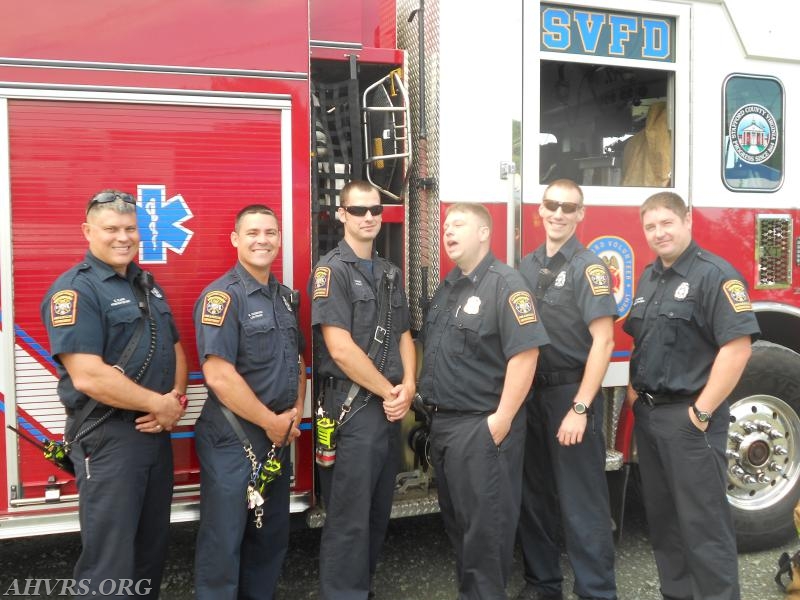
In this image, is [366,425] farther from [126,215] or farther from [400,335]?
[126,215]

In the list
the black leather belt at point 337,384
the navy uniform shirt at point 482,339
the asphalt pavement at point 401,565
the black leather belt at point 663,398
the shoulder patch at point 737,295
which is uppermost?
the shoulder patch at point 737,295

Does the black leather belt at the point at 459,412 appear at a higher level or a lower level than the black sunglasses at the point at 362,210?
lower

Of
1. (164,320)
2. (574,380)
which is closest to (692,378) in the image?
(574,380)

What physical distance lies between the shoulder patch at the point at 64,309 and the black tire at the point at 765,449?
309 cm

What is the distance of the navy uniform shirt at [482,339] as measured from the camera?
107 inches

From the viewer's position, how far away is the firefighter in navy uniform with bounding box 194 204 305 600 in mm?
2613

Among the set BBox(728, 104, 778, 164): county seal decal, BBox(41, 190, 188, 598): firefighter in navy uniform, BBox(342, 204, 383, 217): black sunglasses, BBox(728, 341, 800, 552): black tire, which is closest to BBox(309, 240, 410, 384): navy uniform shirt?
BBox(342, 204, 383, 217): black sunglasses

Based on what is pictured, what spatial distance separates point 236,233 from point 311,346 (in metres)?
0.62

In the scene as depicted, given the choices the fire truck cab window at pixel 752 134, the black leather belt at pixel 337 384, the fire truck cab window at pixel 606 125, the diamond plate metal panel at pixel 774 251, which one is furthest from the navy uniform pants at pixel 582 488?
the fire truck cab window at pixel 752 134

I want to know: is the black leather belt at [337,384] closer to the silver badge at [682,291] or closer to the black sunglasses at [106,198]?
the black sunglasses at [106,198]

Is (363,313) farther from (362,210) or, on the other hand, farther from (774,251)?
(774,251)

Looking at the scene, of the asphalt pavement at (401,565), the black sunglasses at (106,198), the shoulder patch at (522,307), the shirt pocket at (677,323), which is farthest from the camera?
the asphalt pavement at (401,565)

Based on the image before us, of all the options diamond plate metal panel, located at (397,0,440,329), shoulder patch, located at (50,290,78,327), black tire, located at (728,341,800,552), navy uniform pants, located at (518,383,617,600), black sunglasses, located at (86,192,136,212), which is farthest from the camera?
black tire, located at (728,341,800,552)

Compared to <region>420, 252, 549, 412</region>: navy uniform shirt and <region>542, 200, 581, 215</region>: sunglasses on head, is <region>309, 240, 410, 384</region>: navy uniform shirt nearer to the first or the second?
<region>420, 252, 549, 412</region>: navy uniform shirt
